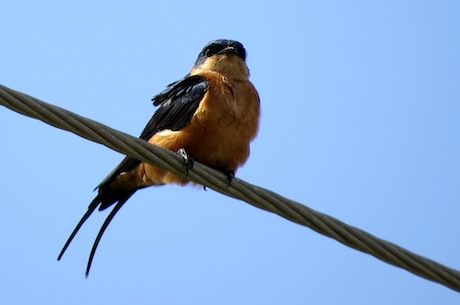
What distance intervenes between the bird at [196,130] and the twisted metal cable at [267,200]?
1454mm

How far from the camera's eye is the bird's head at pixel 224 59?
7455 millimetres

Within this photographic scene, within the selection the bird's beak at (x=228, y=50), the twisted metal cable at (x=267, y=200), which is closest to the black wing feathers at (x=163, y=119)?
the bird's beak at (x=228, y=50)

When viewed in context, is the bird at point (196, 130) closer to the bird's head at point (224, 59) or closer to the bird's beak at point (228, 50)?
the bird's head at point (224, 59)

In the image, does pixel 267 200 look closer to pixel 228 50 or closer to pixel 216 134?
pixel 216 134

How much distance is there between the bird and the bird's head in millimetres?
17

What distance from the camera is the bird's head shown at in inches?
294

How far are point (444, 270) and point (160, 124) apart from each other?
10.1ft

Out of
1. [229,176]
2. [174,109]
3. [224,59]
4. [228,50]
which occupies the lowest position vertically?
[229,176]

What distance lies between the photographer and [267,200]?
4691 mm

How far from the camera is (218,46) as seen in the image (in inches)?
312

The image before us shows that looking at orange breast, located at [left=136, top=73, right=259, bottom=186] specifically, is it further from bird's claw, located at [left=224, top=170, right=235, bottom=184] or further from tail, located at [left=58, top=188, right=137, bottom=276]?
tail, located at [left=58, top=188, right=137, bottom=276]

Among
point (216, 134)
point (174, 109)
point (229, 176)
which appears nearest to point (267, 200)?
point (229, 176)

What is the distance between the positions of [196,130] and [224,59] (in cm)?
121

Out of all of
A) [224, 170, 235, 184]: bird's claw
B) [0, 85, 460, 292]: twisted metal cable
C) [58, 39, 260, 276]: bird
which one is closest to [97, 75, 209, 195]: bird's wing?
[58, 39, 260, 276]: bird
